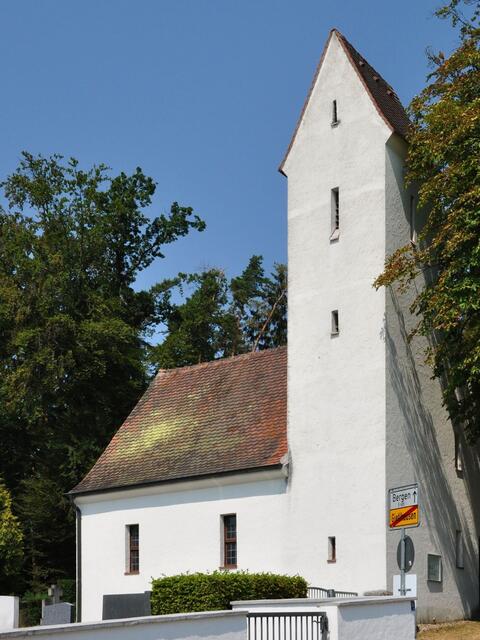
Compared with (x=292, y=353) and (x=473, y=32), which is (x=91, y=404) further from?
(x=473, y=32)

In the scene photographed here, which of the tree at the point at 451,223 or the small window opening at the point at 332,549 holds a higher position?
the tree at the point at 451,223

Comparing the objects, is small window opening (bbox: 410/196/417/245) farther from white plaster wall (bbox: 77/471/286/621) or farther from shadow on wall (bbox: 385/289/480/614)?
white plaster wall (bbox: 77/471/286/621)

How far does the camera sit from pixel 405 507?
19844 mm

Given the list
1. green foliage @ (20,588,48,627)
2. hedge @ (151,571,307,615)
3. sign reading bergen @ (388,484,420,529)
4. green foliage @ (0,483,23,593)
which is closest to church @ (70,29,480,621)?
hedge @ (151,571,307,615)

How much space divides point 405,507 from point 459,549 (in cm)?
1219

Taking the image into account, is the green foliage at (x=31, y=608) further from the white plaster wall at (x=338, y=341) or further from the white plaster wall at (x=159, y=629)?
the white plaster wall at (x=159, y=629)

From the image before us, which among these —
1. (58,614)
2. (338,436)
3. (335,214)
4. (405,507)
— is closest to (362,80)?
(335,214)

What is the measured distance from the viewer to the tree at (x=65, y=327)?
47125mm

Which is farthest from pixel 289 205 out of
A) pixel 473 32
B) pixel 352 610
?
pixel 352 610

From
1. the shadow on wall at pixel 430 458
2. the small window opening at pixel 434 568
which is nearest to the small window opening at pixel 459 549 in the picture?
the shadow on wall at pixel 430 458

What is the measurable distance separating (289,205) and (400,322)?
5.08 m

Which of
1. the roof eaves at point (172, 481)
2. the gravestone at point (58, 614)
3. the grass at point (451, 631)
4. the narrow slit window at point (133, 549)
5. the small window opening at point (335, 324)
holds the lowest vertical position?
the grass at point (451, 631)

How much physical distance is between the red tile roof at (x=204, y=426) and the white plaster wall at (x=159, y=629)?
1474 centimetres

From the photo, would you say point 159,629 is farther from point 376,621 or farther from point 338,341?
point 338,341
